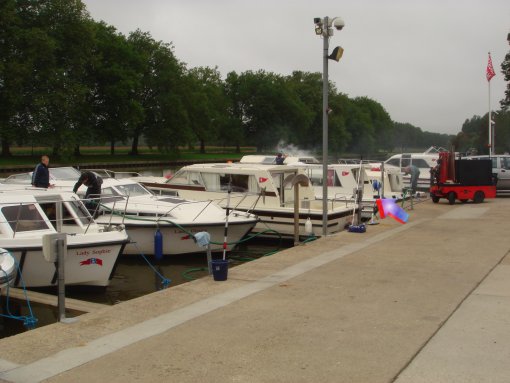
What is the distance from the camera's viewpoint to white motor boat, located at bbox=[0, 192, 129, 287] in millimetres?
10625

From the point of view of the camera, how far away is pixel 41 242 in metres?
10.7

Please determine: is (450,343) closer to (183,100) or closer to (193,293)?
(193,293)

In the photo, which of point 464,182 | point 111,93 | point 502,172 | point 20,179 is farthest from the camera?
point 111,93

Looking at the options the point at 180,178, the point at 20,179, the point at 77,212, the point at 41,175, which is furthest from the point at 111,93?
the point at 77,212

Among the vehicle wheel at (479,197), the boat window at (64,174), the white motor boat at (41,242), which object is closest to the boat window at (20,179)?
the boat window at (64,174)

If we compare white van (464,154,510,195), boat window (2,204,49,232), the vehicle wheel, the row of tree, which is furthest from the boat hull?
the row of tree

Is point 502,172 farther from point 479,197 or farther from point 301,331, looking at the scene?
point 301,331

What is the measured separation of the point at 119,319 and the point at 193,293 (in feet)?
5.02

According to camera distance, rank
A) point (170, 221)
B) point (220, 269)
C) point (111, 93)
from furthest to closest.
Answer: point (111, 93)
point (170, 221)
point (220, 269)

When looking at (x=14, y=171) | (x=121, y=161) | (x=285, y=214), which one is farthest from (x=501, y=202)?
(x=121, y=161)

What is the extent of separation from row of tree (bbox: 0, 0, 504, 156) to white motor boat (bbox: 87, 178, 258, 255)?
38505mm

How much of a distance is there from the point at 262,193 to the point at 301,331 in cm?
1040

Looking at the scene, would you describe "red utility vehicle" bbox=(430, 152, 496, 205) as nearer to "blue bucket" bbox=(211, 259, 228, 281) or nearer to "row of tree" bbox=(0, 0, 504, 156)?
"blue bucket" bbox=(211, 259, 228, 281)

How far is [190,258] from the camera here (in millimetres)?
15016
